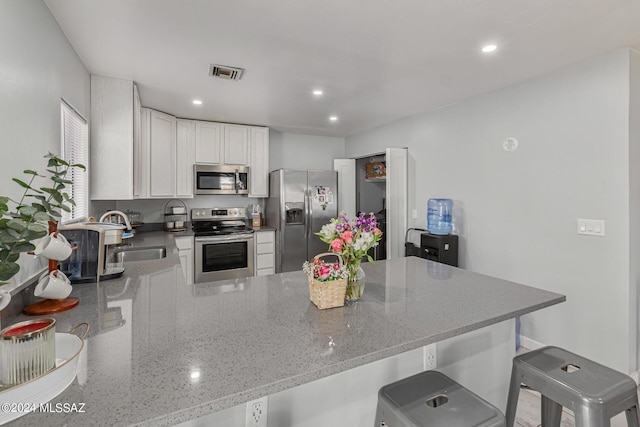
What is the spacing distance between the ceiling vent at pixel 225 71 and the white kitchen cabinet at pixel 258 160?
1.77 meters

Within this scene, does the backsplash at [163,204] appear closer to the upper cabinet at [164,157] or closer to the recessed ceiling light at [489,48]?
the upper cabinet at [164,157]

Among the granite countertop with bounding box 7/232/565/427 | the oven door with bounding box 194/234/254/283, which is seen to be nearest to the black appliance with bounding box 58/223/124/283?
the granite countertop with bounding box 7/232/565/427

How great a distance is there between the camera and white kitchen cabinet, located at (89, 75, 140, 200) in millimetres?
2543

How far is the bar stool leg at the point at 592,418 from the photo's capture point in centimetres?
108

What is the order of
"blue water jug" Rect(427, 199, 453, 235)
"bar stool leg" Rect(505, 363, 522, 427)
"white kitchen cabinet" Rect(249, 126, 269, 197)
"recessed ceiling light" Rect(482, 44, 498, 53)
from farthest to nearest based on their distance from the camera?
"white kitchen cabinet" Rect(249, 126, 269, 197)
"blue water jug" Rect(427, 199, 453, 235)
"recessed ceiling light" Rect(482, 44, 498, 53)
"bar stool leg" Rect(505, 363, 522, 427)

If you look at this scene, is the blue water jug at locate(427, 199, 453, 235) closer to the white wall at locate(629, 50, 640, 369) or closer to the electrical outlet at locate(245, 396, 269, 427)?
the white wall at locate(629, 50, 640, 369)

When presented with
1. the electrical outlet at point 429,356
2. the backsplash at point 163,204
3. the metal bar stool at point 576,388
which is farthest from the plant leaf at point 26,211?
the backsplash at point 163,204

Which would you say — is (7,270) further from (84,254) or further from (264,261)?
(264,261)

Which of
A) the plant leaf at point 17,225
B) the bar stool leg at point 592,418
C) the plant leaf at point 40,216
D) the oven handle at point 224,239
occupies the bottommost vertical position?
the bar stool leg at point 592,418

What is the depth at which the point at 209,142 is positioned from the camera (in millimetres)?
4109

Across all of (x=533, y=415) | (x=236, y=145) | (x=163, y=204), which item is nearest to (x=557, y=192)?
(x=533, y=415)

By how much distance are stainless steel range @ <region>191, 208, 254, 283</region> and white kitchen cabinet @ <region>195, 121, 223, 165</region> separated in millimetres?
729

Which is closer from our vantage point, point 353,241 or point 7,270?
point 7,270

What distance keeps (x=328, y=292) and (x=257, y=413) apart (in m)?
0.47
